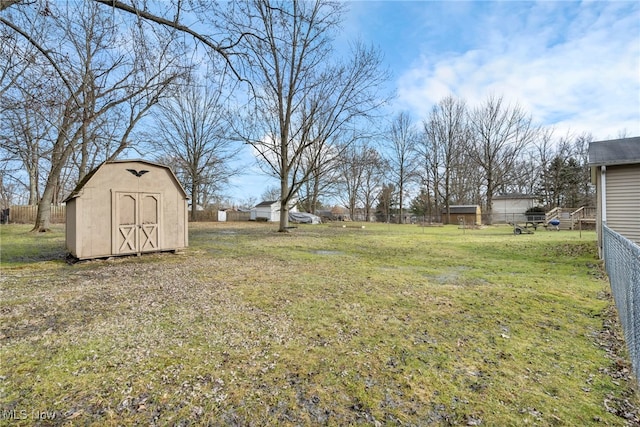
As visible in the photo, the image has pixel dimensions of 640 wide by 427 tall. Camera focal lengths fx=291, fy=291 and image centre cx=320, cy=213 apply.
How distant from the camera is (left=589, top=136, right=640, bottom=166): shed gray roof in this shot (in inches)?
308

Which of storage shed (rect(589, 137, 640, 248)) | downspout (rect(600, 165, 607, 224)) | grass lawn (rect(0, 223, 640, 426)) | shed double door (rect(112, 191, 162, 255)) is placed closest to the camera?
grass lawn (rect(0, 223, 640, 426))

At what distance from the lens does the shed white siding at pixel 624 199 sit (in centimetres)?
795

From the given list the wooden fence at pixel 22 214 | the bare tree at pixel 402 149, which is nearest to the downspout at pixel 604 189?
the bare tree at pixel 402 149

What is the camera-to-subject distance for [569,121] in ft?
113

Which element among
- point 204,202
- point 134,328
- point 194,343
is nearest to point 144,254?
point 134,328

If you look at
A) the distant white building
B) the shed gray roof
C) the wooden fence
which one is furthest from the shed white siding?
the wooden fence

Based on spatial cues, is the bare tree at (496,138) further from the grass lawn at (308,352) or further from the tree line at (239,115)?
the grass lawn at (308,352)

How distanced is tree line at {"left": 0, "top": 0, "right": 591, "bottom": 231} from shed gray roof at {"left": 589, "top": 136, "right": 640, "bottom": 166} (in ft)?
28.3

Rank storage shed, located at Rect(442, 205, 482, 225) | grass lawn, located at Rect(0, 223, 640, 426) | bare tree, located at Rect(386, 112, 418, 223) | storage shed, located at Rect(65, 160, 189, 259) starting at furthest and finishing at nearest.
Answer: bare tree, located at Rect(386, 112, 418, 223) → storage shed, located at Rect(442, 205, 482, 225) → storage shed, located at Rect(65, 160, 189, 259) → grass lawn, located at Rect(0, 223, 640, 426)

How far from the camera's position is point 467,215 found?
103ft

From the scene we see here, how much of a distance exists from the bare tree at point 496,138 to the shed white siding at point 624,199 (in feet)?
85.3

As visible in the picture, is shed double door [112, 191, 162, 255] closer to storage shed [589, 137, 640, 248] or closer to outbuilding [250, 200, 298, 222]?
storage shed [589, 137, 640, 248]

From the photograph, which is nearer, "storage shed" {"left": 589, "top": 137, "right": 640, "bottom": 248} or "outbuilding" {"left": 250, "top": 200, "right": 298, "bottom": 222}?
"storage shed" {"left": 589, "top": 137, "right": 640, "bottom": 248}

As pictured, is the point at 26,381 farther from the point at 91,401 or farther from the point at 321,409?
the point at 321,409
